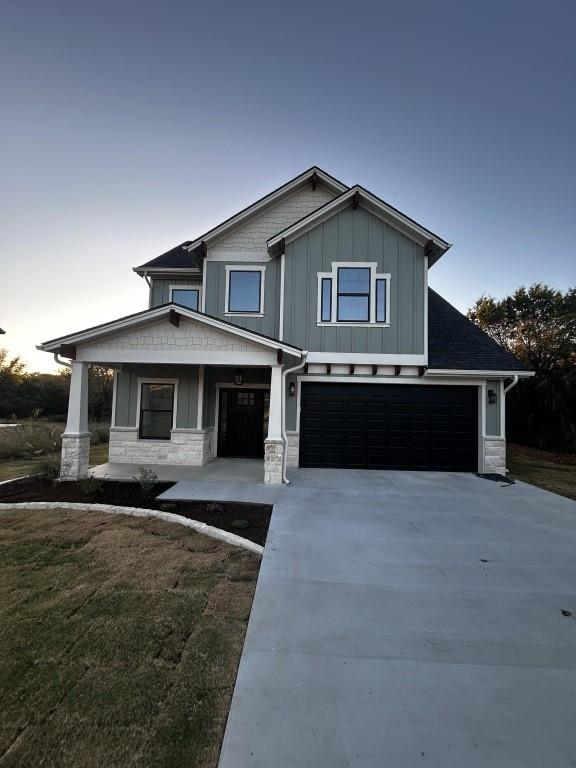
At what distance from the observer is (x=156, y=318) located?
24.6ft

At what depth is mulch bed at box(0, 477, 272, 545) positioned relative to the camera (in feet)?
16.6

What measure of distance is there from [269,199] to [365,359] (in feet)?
18.6

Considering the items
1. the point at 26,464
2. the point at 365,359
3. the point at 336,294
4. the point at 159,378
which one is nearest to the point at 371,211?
the point at 336,294

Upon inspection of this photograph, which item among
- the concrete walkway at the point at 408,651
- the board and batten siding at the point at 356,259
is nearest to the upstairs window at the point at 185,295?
the board and batten siding at the point at 356,259

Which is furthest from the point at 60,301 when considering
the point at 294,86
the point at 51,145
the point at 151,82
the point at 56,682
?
the point at 56,682

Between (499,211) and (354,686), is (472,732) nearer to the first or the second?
(354,686)

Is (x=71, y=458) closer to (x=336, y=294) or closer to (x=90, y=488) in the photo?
(x=90, y=488)

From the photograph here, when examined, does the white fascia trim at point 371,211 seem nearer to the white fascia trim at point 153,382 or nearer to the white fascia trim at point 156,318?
the white fascia trim at point 156,318

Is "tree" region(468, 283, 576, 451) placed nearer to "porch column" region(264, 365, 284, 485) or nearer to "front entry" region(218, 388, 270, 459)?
"front entry" region(218, 388, 270, 459)

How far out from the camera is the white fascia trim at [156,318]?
7383 mm

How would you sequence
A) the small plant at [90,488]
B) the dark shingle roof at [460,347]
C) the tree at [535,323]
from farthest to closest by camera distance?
the tree at [535,323] < the dark shingle roof at [460,347] < the small plant at [90,488]

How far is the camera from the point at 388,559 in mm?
4039

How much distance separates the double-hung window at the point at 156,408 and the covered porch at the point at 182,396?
3 centimetres

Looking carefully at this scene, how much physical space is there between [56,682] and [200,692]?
96 cm
